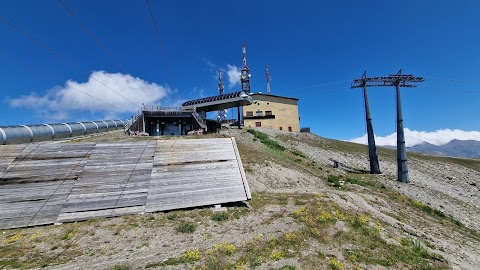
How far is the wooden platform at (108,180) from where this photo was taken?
54.7 ft

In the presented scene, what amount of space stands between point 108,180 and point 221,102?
39082 mm

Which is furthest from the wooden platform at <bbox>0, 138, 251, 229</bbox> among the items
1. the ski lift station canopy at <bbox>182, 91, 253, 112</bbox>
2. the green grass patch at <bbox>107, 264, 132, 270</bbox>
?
the ski lift station canopy at <bbox>182, 91, 253, 112</bbox>

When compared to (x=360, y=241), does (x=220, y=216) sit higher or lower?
higher

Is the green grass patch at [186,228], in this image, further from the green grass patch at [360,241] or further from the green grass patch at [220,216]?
the green grass patch at [360,241]

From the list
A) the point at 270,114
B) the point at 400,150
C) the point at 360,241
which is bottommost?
the point at 360,241

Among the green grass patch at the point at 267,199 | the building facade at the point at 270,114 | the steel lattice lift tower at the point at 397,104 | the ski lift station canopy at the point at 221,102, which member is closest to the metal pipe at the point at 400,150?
A: the steel lattice lift tower at the point at 397,104

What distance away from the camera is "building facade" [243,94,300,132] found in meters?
69.2

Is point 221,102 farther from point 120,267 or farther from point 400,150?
point 120,267

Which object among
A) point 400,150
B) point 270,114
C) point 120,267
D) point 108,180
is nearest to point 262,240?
point 120,267

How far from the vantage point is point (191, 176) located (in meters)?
21.0

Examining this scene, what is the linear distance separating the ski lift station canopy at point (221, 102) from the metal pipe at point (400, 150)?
92.6 feet

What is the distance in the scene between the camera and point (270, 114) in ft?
227

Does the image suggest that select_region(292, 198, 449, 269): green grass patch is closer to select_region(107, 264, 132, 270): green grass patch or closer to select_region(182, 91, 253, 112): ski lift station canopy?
select_region(107, 264, 132, 270): green grass patch

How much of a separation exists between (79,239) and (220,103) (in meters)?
45.5
